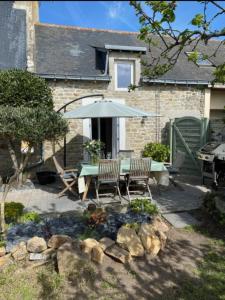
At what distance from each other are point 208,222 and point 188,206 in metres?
1.18

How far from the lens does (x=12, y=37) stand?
1268 cm

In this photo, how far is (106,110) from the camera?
27.1 ft

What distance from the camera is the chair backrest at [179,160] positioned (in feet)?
37.7

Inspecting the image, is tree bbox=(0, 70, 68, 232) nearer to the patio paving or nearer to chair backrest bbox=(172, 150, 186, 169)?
the patio paving

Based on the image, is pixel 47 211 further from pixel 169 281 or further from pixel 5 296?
pixel 169 281

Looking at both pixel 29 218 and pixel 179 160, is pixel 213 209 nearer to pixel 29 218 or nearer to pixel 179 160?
pixel 29 218

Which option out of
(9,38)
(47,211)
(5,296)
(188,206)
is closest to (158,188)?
(188,206)

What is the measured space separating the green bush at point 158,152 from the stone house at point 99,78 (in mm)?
409

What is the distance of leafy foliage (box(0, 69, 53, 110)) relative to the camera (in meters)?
9.48

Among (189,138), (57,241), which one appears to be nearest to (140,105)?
(189,138)

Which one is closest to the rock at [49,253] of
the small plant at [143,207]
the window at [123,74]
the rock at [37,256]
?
the rock at [37,256]

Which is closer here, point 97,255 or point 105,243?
point 97,255

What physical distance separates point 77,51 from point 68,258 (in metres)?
9.95

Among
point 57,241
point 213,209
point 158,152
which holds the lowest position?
point 57,241
